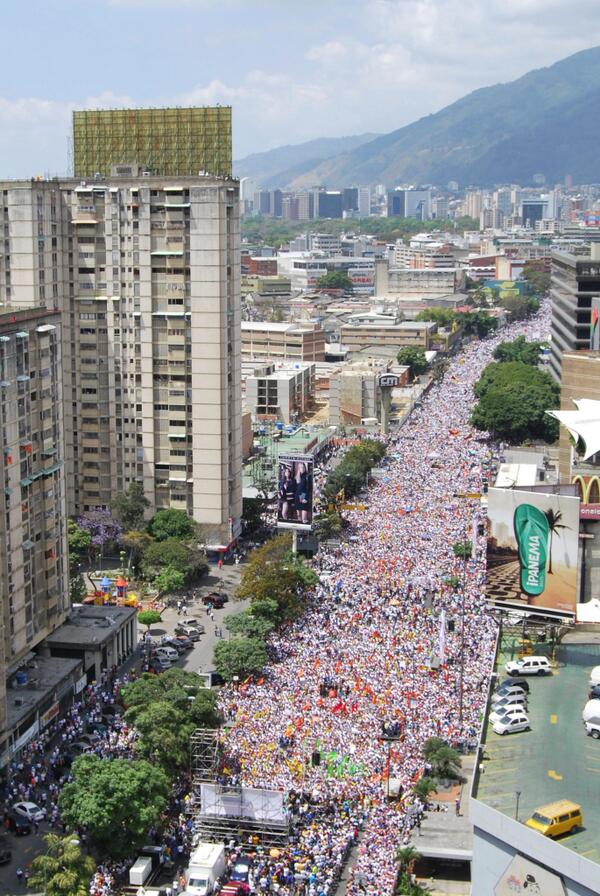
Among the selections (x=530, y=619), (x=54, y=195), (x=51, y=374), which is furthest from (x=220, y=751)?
(x=54, y=195)

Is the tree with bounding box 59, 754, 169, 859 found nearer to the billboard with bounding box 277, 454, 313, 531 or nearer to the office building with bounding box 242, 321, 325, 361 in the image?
the billboard with bounding box 277, 454, 313, 531

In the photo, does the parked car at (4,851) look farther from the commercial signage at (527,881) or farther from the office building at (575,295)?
the office building at (575,295)

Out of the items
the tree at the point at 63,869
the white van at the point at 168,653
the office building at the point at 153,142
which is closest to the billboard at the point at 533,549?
the tree at the point at 63,869

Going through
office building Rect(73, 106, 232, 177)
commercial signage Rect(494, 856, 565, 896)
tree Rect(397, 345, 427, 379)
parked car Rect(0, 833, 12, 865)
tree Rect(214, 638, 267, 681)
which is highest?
office building Rect(73, 106, 232, 177)

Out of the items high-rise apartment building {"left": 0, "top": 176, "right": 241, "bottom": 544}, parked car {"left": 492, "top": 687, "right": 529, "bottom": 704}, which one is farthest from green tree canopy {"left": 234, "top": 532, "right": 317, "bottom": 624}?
parked car {"left": 492, "top": 687, "right": 529, "bottom": 704}

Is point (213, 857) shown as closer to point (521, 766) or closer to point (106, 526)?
point (521, 766)

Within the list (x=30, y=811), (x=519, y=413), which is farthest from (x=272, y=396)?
(x=30, y=811)

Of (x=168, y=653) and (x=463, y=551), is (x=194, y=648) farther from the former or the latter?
(x=463, y=551)
